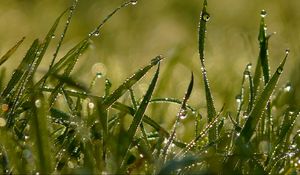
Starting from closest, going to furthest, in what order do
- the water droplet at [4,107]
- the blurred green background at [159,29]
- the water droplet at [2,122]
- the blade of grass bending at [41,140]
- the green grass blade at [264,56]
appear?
the blade of grass bending at [41,140] < the water droplet at [2,122] < the water droplet at [4,107] < the green grass blade at [264,56] < the blurred green background at [159,29]

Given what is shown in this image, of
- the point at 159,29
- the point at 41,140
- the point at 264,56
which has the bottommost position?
the point at 41,140

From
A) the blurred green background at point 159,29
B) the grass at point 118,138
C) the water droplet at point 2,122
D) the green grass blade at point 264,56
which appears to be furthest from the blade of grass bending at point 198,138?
the blurred green background at point 159,29

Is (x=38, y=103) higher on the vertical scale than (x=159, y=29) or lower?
lower

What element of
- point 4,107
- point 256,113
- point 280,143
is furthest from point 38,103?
point 280,143

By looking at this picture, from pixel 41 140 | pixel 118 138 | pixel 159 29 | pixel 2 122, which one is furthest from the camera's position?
pixel 159 29

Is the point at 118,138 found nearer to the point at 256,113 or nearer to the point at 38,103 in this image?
the point at 38,103

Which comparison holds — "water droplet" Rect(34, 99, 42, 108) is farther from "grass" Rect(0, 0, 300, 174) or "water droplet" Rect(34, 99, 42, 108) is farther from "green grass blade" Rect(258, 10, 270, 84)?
"green grass blade" Rect(258, 10, 270, 84)

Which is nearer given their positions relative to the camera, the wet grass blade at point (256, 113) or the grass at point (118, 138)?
the grass at point (118, 138)

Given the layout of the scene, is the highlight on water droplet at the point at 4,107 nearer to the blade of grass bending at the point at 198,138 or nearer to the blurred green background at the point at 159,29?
the blade of grass bending at the point at 198,138

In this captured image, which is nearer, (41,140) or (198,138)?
(41,140)
